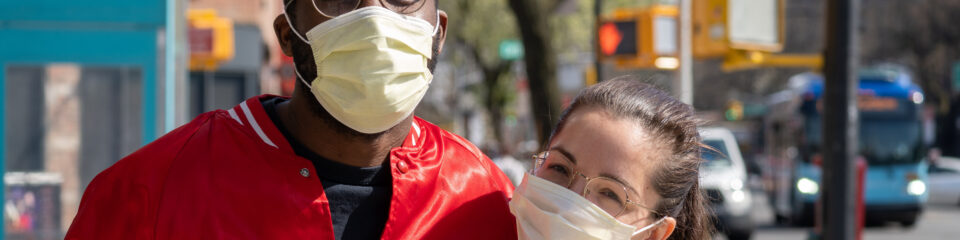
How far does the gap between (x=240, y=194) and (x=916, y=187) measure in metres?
16.8

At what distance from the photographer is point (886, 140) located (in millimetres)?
17578

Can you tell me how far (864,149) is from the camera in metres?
17.6

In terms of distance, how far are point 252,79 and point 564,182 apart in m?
14.3

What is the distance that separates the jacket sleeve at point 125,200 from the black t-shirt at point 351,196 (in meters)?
0.29

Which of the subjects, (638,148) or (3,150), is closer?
(638,148)

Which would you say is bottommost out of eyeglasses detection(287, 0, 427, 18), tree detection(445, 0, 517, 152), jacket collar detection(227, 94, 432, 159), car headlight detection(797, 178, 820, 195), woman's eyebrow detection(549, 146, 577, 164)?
car headlight detection(797, 178, 820, 195)

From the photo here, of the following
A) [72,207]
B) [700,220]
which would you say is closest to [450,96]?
[72,207]

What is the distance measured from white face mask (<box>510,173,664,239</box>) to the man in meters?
0.17

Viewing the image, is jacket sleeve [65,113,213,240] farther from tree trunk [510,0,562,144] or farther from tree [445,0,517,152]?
tree [445,0,517,152]

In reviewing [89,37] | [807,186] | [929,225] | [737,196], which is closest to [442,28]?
[89,37]

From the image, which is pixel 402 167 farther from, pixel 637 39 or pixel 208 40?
pixel 208 40

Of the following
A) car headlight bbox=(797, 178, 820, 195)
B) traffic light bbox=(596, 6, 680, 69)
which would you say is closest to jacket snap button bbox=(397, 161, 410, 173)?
traffic light bbox=(596, 6, 680, 69)

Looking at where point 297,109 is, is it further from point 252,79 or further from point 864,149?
point 864,149

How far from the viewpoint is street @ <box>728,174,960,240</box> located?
16.8 meters
